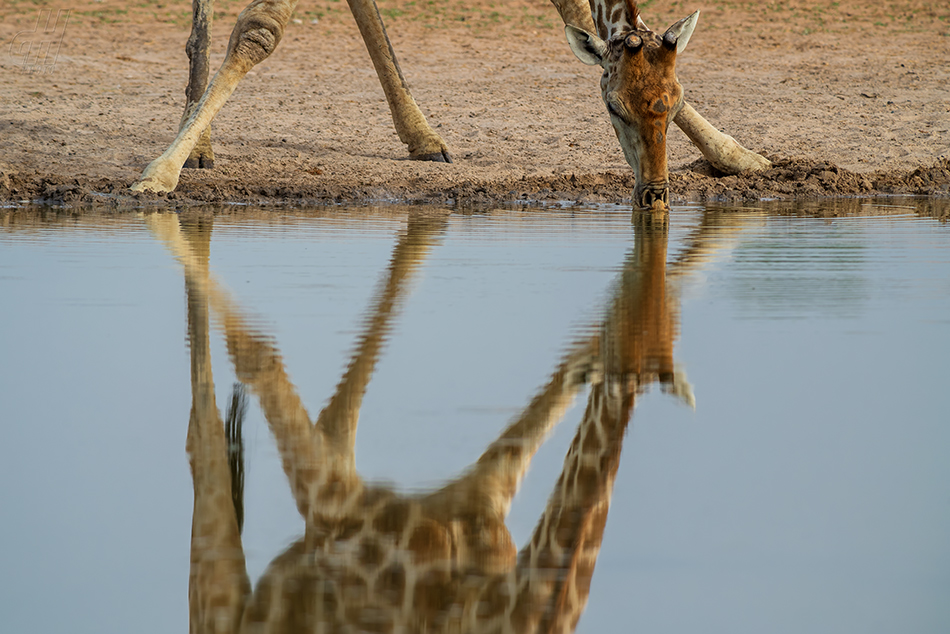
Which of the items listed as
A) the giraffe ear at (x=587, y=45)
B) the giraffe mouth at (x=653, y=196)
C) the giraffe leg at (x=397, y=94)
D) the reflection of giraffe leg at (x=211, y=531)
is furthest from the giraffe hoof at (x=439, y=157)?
the reflection of giraffe leg at (x=211, y=531)

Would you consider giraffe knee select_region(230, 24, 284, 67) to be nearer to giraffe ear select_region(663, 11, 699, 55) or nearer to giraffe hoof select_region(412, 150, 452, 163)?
giraffe hoof select_region(412, 150, 452, 163)

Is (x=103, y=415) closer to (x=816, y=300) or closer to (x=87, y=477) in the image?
(x=87, y=477)

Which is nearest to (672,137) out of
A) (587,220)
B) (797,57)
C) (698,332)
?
(587,220)

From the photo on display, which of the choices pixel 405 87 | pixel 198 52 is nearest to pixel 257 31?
pixel 198 52

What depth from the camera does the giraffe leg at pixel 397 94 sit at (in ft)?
33.1

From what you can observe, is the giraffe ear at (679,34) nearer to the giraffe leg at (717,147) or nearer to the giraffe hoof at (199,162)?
the giraffe leg at (717,147)

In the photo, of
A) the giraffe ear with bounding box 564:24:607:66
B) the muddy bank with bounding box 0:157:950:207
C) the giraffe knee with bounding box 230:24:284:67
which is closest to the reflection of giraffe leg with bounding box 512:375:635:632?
the giraffe ear with bounding box 564:24:607:66

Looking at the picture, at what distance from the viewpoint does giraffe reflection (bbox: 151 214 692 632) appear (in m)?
1.63

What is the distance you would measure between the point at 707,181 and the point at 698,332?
569 cm

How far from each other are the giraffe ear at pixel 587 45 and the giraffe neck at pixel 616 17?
0.13m

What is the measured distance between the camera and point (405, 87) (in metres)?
10.5

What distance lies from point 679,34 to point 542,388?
14.5 feet

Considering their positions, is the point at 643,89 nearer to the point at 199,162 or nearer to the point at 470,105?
the point at 199,162

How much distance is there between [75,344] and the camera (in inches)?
125
